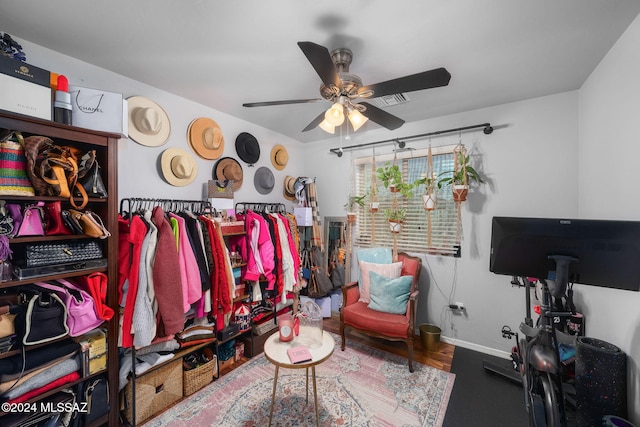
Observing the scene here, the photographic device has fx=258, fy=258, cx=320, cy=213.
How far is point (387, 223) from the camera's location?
3.25m

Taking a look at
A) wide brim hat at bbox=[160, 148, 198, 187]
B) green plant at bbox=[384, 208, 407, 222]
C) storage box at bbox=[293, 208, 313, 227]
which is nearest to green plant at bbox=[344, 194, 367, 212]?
green plant at bbox=[384, 208, 407, 222]

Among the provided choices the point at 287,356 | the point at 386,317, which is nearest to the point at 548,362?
the point at 386,317

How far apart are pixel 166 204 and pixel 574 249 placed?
9.55ft

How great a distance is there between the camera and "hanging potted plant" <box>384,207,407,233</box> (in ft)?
9.55

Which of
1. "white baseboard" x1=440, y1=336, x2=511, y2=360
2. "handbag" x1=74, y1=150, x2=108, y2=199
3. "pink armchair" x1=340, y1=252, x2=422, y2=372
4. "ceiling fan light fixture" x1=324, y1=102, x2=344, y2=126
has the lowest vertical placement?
"white baseboard" x1=440, y1=336, x2=511, y2=360

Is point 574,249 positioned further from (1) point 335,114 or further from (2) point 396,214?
(2) point 396,214

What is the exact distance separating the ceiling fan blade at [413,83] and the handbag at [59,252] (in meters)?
1.98

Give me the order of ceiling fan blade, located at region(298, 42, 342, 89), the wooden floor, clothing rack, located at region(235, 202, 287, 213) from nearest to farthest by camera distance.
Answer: ceiling fan blade, located at region(298, 42, 342, 89) < the wooden floor < clothing rack, located at region(235, 202, 287, 213)

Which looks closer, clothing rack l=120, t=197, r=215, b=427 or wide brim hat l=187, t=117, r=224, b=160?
clothing rack l=120, t=197, r=215, b=427

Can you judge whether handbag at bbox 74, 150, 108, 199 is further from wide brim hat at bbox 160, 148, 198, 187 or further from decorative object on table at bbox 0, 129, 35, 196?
wide brim hat at bbox 160, 148, 198, 187

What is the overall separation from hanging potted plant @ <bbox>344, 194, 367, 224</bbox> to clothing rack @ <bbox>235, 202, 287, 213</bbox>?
89 centimetres

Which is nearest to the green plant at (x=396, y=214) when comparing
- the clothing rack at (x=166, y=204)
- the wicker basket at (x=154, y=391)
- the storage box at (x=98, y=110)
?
the clothing rack at (x=166, y=204)

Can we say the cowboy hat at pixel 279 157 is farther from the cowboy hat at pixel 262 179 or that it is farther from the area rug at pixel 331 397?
the area rug at pixel 331 397

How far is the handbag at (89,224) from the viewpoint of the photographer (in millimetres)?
1606
